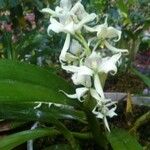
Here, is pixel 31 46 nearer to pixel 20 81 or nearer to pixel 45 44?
pixel 45 44

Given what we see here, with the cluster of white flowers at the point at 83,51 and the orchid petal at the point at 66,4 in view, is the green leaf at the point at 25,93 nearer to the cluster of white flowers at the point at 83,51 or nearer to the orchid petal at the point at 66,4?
the cluster of white flowers at the point at 83,51

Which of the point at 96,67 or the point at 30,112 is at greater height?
the point at 96,67

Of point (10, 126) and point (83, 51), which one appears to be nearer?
point (83, 51)

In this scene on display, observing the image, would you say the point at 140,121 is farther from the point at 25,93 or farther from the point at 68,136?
the point at 25,93

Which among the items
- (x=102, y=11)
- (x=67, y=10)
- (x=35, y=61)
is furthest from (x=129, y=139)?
(x=102, y=11)

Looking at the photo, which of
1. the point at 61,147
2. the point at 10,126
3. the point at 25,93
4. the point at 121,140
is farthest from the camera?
the point at 10,126

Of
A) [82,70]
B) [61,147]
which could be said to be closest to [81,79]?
[82,70]

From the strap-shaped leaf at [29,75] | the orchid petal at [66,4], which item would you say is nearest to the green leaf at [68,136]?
the strap-shaped leaf at [29,75]
